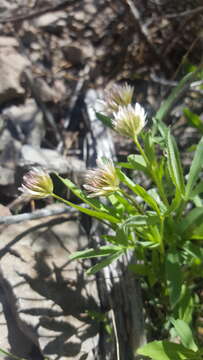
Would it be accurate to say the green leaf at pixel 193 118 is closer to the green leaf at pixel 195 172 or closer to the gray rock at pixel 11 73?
the green leaf at pixel 195 172

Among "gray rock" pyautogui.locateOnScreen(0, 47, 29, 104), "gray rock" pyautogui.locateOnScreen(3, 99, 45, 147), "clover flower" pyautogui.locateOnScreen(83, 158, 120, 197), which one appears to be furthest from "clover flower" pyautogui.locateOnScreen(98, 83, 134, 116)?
"gray rock" pyautogui.locateOnScreen(0, 47, 29, 104)

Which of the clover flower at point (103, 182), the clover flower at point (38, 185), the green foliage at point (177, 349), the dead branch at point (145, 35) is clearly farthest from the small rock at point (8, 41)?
the green foliage at point (177, 349)

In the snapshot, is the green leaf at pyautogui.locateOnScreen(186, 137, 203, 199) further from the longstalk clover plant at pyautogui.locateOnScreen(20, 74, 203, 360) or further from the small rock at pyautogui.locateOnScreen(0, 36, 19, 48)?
the small rock at pyautogui.locateOnScreen(0, 36, 19, 48)

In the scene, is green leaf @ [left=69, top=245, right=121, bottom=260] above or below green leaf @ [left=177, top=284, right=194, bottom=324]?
above

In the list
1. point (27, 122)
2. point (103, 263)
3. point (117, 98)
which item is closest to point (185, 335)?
point (103, 263)

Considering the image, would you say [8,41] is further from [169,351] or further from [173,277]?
[169,351]

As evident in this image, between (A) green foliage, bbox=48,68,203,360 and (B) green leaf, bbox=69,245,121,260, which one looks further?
(B) green leaf, bbox=69,245,121,260

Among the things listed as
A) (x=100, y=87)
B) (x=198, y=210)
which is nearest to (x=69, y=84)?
(x=100, y=87)
